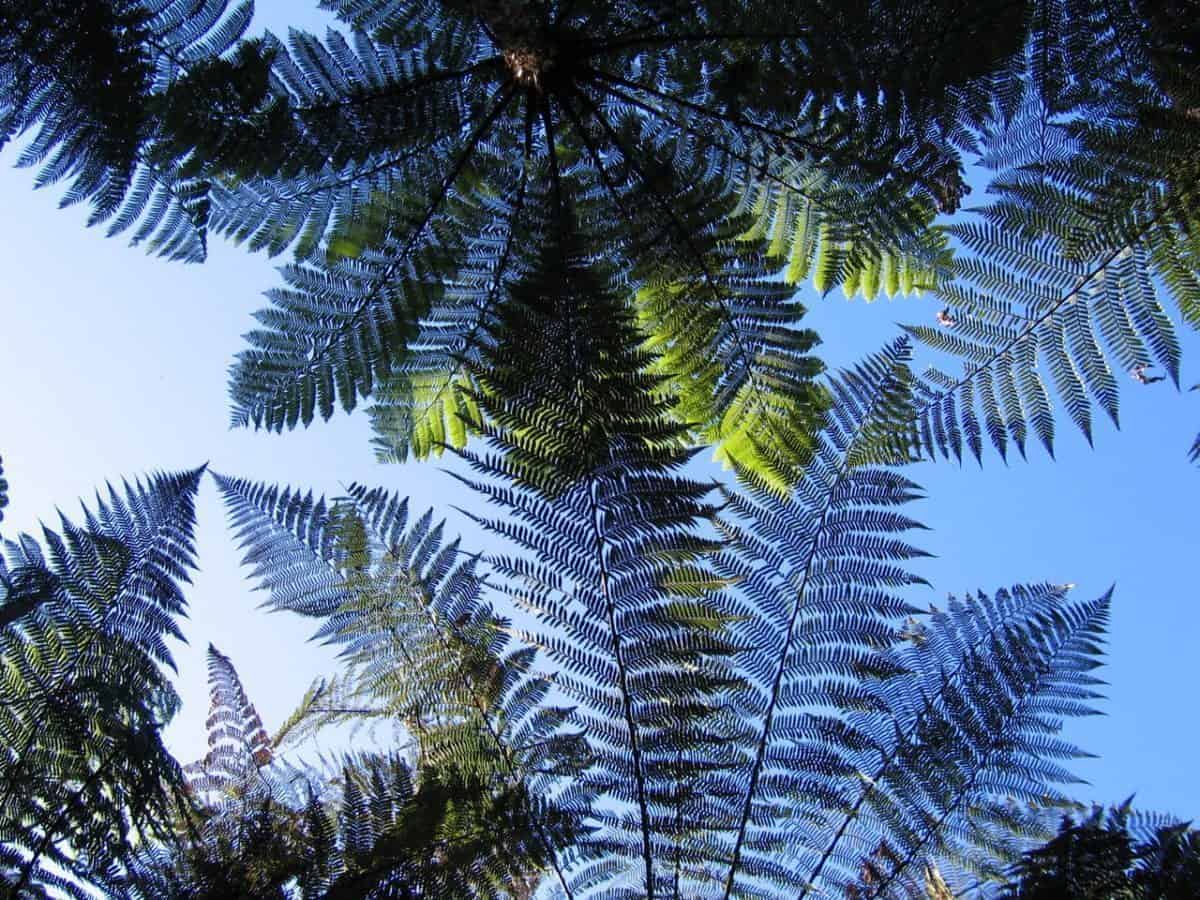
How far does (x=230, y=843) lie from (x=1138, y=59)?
2.92 m

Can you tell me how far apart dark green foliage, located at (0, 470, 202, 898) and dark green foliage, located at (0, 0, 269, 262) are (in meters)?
0.89

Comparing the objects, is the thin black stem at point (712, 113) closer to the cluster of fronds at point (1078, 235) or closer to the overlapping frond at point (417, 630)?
the cluster of fronds at point (1078, 235)

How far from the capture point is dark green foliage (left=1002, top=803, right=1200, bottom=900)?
1.20 m

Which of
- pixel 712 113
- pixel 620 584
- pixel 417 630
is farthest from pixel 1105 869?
pixel 712 113

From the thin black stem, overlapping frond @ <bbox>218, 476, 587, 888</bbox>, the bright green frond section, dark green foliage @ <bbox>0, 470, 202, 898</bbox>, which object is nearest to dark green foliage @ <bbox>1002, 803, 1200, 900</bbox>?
overlapping frond @ <bbox>218, 476, 587, 888</bbox>

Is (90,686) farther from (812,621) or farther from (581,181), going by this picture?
(581,181)

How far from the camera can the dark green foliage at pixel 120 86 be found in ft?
6.62

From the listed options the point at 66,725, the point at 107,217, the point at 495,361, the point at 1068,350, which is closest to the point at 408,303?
the point at 107,217

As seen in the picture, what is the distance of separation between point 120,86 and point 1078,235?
8.78ft

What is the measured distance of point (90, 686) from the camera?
1.61m

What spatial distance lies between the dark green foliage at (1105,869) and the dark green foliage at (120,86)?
2365 millimetres

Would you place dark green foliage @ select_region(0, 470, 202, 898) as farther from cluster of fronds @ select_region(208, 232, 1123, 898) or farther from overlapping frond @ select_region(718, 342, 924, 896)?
overlapping frond @ select_region(718, 342, 924, 896)

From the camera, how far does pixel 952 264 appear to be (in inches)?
104

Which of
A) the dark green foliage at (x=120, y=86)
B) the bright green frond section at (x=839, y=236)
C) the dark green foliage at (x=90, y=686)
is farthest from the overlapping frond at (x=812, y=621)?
the dark green foliage at (x=120, y=86)
